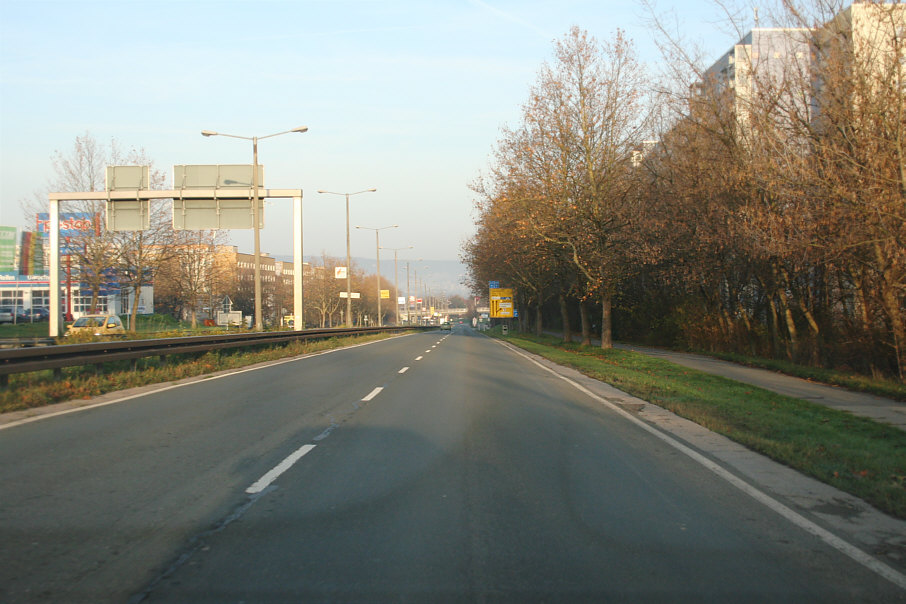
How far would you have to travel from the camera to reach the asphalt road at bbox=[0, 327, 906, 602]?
4312mm

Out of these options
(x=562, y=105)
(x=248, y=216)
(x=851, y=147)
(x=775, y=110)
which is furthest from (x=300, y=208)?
(x=851, y=147)

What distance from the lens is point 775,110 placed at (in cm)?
1722

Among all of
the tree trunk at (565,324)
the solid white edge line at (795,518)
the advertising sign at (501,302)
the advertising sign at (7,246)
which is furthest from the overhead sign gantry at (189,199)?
the advertising sign at (501,302)

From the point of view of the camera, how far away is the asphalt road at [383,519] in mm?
4312

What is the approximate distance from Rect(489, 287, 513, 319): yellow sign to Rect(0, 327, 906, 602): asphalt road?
51773 mm

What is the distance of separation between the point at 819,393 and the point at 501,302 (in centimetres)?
4870

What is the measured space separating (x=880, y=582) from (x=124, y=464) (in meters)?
6.95

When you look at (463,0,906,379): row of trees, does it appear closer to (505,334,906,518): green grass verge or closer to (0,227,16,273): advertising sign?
(505,334,906,518): green grass verge

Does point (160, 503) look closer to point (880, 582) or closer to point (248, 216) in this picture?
point (880, 582)

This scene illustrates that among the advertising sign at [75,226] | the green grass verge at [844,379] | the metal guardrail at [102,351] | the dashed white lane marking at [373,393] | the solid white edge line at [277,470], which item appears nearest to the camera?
the solid white edge line at [277,470]

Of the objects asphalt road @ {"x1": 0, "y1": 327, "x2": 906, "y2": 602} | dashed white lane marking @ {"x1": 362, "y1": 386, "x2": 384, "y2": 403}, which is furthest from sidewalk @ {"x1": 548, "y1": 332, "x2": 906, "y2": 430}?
dashed white lane marking @ {"x1": 362, "y1": 386, "x2": 384, "y2": 403}

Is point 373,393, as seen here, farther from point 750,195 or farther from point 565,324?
point 565,324

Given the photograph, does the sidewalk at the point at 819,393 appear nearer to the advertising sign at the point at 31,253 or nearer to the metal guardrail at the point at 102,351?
the metal guardrail at the point at 102,351

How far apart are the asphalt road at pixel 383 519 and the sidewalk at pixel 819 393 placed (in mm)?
5374
